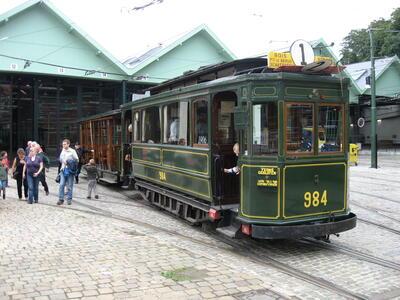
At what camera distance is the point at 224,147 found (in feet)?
28.2

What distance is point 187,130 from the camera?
9.38 m

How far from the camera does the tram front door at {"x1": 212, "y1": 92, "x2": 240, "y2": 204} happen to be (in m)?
8.45

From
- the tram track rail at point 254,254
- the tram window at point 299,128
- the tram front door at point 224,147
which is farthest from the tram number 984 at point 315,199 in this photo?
the tram front door at point 224,147

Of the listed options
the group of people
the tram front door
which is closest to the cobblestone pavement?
→ the tram front door

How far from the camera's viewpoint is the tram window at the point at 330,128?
25.1 ft

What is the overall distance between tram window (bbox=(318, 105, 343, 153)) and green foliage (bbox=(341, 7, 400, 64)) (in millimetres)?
43328

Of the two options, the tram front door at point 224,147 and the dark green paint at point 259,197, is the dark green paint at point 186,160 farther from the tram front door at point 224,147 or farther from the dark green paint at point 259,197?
the dark green paint at point 259,197

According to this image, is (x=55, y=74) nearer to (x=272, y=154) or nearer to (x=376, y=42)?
(x=272, y=154)

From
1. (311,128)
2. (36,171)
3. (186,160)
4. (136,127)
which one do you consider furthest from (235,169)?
(36,171)

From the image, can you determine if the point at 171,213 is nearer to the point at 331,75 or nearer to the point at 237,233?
the point at 237,233

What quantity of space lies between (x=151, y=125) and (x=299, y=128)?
504 centimetres

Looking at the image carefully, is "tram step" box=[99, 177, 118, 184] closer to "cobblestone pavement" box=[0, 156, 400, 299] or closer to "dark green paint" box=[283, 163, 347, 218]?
"cobblestone pavement" box=[0, 156, 400, 299]

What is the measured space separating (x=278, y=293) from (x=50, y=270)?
2.85m

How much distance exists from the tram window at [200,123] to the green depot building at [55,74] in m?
13.9
